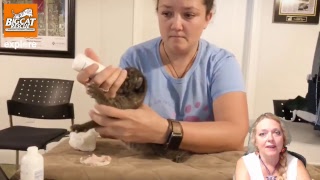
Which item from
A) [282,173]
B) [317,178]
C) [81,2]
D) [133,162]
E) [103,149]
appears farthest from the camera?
[81,2]

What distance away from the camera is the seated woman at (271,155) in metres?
0.31

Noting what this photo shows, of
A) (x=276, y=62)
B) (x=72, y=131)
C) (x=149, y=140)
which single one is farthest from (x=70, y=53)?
(x=149, y=140)

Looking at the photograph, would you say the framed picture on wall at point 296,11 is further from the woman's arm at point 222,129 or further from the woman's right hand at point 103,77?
the woman's right hand at point 103,77

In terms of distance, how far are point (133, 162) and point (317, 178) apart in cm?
29

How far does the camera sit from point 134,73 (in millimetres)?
644

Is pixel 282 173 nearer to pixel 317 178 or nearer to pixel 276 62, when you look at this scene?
pixel 317 178

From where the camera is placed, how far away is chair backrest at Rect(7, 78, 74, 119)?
2.03 m

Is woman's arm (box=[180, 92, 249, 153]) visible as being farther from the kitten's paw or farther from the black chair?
the black chair

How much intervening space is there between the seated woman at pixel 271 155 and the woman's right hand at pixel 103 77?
10.3 inches

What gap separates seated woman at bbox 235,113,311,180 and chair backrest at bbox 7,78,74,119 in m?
1.80

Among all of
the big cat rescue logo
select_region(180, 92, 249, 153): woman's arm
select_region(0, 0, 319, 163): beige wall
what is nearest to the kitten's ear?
select_region(180, 92, 249, 153): woman's arm

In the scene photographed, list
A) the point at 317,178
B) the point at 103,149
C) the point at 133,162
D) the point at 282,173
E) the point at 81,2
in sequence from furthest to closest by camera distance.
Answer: the point at 81,2 → the point at 103,149 → the point at 133,162 → the point at 317,178 → the point at 282,173

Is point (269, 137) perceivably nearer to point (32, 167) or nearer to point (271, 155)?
point (271, 155)

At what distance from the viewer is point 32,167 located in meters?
0.54
